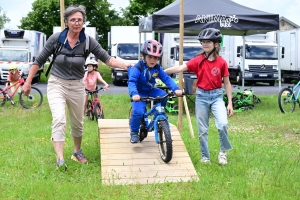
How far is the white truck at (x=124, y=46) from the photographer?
25203 millimetres

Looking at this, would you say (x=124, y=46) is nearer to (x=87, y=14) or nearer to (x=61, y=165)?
(x=87, y=14)

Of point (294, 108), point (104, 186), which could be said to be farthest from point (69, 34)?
point (294, 108)

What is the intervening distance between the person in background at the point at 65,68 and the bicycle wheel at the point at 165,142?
93 centimetres

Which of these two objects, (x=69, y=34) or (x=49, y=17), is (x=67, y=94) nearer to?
(x=69, y=34)

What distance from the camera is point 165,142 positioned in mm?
5953

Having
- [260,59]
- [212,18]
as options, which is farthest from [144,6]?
[212,18]

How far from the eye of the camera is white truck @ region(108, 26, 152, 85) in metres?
25.2

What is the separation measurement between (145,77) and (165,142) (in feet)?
2.99

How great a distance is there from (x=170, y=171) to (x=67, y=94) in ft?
5.38

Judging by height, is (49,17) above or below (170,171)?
above

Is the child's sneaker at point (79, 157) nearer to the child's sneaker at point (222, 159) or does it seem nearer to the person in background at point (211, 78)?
the person in background at point (211, 78)

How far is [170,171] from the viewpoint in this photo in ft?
19.0

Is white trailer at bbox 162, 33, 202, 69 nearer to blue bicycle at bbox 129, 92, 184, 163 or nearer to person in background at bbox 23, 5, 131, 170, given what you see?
blue bicycle at bbox 129, 92, 184, 163

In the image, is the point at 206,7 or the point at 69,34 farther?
the point at 206,7
